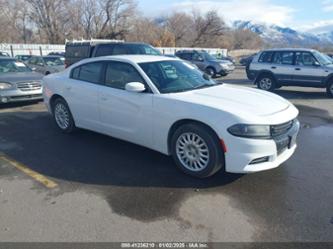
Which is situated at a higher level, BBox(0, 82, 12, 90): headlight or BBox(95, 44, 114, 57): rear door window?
BBox(95, 44, 114, 57): rear door window

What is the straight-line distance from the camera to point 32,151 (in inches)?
193

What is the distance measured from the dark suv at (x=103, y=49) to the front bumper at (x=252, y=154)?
8992 millimetres

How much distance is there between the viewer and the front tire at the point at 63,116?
18.6 ft

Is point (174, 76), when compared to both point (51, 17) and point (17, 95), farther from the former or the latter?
point (51, 17)

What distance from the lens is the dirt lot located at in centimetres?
278

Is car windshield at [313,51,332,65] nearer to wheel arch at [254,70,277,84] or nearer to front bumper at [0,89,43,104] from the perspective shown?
wheel arch at [254,70,277,84]

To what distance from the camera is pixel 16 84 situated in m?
8.52

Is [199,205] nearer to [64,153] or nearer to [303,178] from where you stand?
[303,178]

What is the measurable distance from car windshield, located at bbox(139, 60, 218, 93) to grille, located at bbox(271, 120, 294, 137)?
139cm

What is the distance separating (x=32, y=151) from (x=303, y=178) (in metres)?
4.29

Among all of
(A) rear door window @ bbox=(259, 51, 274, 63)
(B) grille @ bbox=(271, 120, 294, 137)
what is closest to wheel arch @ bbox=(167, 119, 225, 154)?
(B) grille @ bbox=(271, 120, 294, 137)

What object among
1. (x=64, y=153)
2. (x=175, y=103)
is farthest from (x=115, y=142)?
(x=175, y=103)

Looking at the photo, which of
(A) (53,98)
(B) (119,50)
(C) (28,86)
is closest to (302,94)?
(B) (119,50)

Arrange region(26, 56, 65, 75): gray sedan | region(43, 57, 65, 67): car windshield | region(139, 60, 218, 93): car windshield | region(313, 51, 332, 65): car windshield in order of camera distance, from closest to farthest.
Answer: region(139, 60, 218, 93): car windshield → region(313, 51, 332, 65): car windshield → region(26, 56, 65, 75): gray sedan → region(43, 57, 65, 67): car windshield
